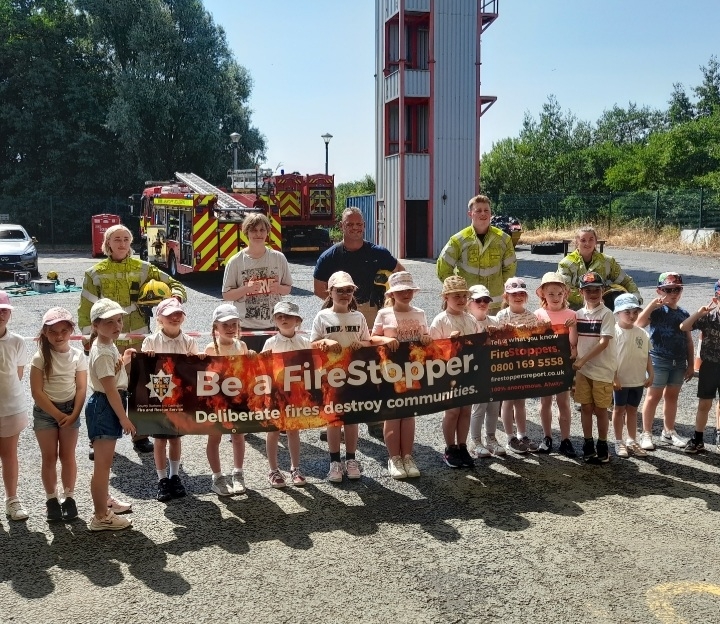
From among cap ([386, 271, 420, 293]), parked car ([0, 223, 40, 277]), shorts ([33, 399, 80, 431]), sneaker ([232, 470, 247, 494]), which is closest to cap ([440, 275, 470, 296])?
cap ([386, 271, 420, 293])

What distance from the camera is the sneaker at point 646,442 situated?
687 centimetres

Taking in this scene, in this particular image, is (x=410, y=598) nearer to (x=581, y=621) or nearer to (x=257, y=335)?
(x=581, y=621)

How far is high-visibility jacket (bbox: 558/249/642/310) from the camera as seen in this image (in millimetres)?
7441

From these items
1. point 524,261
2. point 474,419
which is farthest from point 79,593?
point 524,261

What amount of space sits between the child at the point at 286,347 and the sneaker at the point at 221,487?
34 centimetres

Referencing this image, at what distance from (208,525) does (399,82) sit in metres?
25.7

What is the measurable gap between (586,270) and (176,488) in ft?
13.5

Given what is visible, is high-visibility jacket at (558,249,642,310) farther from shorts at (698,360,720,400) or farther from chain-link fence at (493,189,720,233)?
chain-link fence at (493,189,720,233)

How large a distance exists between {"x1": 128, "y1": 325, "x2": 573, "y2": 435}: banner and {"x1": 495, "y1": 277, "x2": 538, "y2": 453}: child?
0.20 metres

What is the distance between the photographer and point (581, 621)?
4.02m

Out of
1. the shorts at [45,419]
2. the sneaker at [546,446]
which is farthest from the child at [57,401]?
the sneaker at [546,446]

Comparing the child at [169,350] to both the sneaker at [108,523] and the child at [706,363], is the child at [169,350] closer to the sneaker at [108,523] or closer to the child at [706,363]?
the sneaker at [108,523]

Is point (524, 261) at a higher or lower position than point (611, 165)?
lower

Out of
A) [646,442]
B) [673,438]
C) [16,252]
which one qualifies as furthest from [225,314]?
[16,252]
